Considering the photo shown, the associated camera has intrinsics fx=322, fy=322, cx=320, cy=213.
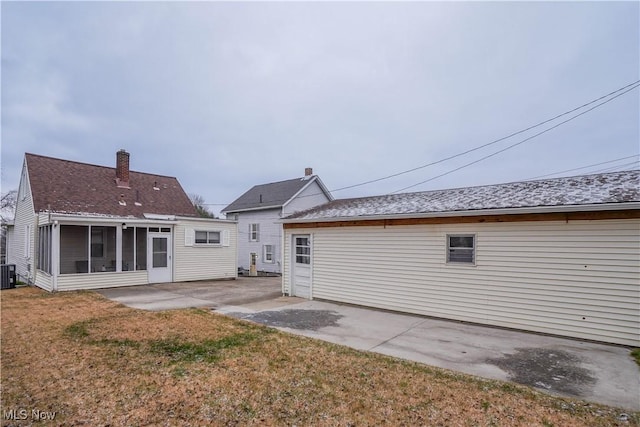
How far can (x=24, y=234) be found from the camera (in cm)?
1456

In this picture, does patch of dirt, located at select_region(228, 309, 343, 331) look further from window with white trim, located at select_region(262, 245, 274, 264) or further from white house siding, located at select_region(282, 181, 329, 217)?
window with white trim, located at select_region(262, 245, 274, 264)

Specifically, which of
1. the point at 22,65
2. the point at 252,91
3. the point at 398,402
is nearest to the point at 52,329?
the point at 398,402

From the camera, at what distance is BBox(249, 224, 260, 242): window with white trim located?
21958 mm

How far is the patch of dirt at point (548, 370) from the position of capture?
13.7 feet

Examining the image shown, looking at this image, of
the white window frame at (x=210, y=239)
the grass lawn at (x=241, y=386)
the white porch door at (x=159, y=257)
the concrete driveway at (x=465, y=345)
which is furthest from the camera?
→ the white window frame at (x=210, y=239)

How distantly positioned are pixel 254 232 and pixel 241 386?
18.6 m

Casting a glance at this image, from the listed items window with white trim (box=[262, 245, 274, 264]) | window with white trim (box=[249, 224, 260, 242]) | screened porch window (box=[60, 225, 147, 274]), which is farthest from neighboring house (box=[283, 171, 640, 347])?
→ window with white trim (box=[249, 224, 260, 242])

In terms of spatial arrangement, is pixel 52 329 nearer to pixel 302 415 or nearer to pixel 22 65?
pixel 302 415

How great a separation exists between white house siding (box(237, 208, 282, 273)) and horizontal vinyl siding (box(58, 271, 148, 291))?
816 centimetres

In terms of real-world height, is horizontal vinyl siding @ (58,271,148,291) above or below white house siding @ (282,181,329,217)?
below

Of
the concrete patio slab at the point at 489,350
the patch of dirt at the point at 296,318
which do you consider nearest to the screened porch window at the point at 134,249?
the concrete patio slab at the point at 489,350

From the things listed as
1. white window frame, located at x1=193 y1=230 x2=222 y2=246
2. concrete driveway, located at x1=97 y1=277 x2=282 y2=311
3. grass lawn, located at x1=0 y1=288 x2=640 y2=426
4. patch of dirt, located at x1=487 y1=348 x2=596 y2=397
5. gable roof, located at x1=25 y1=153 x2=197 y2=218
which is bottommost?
concrete driveway, located at x1=97 y1=277 x2=282 y2=311

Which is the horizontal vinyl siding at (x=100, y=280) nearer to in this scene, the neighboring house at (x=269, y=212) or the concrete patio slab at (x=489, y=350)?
the concrete patio slab at (x=489, y=350)

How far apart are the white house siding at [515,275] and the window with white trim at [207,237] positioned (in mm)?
8317
